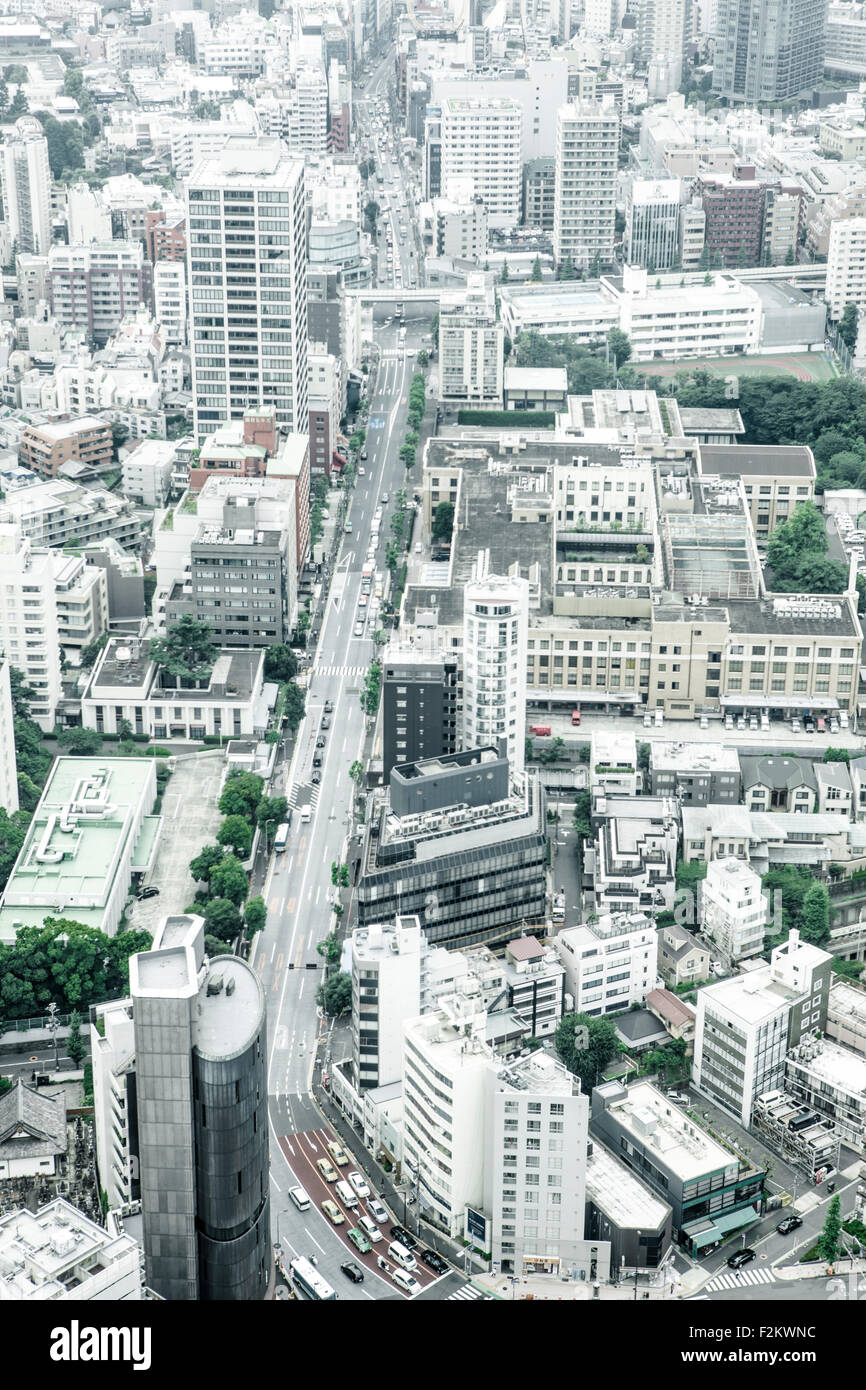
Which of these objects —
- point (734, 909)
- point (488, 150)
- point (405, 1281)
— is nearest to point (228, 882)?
point (734, 909)

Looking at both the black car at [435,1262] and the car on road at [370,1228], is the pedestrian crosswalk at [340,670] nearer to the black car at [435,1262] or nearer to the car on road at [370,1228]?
the car on road at [370,1228]

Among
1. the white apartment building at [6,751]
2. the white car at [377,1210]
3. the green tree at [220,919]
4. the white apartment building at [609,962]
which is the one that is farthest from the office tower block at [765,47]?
the white car at [377,1210]

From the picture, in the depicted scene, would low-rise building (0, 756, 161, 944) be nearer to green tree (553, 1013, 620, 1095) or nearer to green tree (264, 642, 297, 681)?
green tree (264, 642, 297, 681)

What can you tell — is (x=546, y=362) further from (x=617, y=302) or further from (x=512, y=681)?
(x=512, y=681)
